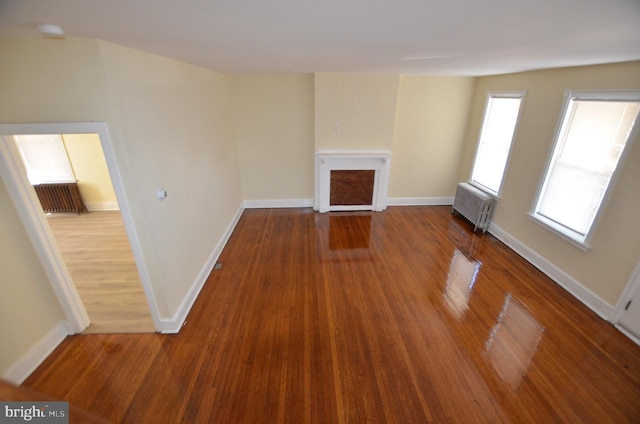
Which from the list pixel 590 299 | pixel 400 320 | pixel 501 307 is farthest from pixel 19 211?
pixel 590 299

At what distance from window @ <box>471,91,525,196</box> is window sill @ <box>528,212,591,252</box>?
2.85ft

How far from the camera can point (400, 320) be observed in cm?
275

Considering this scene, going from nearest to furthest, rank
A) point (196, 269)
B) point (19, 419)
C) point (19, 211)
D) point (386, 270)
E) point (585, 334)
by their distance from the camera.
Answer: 1. point (19, 419)
2. point (19, 211)
3. point (585, 334)
4. point (196, 269)
5. point (386, 270)

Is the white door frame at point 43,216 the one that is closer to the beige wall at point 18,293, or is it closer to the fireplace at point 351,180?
the beige wall at point 18,293

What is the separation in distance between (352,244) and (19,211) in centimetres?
352

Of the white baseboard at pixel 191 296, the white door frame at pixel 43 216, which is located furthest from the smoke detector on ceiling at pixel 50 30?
the white baseboard at pixel 191 296

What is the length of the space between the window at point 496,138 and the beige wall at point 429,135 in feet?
1.62

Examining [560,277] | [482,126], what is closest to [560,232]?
[560,277]

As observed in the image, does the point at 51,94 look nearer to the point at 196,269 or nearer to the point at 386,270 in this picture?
the point at 196,269

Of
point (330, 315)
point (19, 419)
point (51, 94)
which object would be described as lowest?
point (330, 315)

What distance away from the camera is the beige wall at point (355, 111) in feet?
15.0

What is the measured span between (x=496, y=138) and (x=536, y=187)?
3.97 feet

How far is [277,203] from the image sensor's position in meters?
5.48

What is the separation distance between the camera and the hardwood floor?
1.98m
